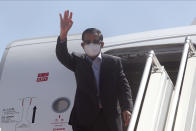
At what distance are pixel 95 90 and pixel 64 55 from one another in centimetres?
40

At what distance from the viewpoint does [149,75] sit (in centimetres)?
267

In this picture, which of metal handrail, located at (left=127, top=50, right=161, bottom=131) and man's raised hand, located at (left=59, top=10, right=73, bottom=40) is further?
man's raised hand, located at (left=59, top=10, right=73, bottom=40)

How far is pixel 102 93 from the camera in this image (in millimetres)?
3359

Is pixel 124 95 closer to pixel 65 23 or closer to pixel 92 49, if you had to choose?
pixel 92 49

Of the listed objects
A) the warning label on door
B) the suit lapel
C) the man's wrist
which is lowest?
the warning label on door

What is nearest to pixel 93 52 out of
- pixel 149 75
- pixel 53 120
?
pixel 149 75

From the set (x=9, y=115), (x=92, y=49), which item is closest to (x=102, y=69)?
(x=92, y=49)

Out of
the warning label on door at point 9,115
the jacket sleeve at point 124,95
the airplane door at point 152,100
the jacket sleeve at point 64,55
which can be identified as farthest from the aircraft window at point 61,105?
the airplane door at point 152,100

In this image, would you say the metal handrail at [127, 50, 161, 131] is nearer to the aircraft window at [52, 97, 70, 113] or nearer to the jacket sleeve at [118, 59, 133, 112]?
the jacket sleeve at [118, 59, 133, 112]

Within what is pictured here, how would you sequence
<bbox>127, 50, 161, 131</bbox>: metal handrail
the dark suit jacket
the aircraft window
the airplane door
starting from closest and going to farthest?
<bbox>127, 50, 161, 131</bbox>: metal handrail → the airplane door → the dark suit jacket → the aircraft window

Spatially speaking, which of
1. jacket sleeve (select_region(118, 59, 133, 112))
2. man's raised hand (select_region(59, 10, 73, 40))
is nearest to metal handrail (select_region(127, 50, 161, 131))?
jacket sleeve (select_region(118, 59, 133, 112))

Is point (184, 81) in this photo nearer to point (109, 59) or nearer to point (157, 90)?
point (157, 90)

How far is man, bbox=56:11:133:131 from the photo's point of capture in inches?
131

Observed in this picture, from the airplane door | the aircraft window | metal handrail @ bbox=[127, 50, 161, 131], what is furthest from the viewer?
the aircraft window
